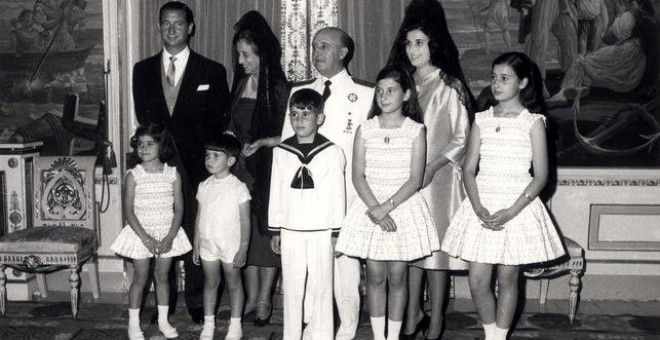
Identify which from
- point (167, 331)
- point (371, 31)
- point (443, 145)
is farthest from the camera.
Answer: point (371, 31)

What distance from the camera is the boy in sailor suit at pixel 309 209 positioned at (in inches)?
146

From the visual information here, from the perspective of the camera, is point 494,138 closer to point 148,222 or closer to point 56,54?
point 148,222

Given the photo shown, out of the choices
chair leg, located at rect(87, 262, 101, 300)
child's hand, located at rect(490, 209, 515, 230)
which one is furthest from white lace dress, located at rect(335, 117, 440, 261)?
A: chair leg, located at rect(87, 262, 101, 300)

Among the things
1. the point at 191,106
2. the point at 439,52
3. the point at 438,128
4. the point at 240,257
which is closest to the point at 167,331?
the point at 240,257

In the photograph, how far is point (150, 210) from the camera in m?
4.09

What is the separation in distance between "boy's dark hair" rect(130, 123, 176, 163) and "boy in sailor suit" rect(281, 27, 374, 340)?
69 cm

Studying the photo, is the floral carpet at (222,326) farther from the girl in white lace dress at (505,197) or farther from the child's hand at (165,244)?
the girl in white lace dress at (505,197)

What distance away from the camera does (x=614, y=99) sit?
5.02 metres

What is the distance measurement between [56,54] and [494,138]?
3433mm

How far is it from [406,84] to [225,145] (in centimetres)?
111

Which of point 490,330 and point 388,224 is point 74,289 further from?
point 490,330

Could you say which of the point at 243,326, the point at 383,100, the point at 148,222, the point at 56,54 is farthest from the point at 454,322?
the point at 56,54

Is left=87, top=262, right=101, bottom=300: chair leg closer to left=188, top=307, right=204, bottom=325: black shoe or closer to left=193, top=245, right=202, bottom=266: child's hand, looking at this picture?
left=188, top=307, right=204, bottom=325: black shoe

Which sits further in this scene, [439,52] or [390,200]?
[439,52]
